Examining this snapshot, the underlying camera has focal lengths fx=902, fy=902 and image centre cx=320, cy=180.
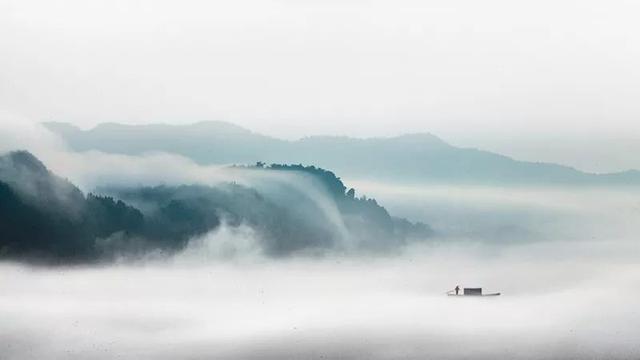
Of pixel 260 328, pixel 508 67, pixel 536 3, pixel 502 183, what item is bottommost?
pixel 260 328

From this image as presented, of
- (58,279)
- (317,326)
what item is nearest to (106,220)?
(58,279)

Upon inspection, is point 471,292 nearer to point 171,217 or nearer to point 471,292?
point 471,292

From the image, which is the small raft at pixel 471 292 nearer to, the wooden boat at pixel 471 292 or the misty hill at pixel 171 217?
the wooden boat at pixel 471 292

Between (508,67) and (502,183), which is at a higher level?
(508,67)

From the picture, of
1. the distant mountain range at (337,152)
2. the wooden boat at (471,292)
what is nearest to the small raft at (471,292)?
the wooden boat at (471,292)

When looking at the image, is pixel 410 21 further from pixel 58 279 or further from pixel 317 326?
pixel 58 279

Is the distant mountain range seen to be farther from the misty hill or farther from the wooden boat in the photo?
the wooden boat
